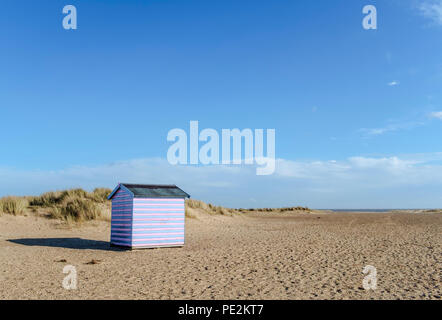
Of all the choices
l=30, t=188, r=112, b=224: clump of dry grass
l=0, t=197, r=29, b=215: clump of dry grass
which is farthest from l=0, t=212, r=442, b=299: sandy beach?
l=0, t=197, r=29, b=215: clump of dry grass

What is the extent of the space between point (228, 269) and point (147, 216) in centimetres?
556

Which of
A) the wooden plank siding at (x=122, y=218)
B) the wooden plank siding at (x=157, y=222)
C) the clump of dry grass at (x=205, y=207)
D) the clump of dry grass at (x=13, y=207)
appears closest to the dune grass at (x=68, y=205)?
the clump of dry grass at (x=13, y=207)

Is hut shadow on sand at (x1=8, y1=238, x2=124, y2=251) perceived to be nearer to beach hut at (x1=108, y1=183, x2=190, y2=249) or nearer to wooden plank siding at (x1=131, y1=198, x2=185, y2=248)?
beach hut at (x1=108, y1=183, x2=190, y2=249)

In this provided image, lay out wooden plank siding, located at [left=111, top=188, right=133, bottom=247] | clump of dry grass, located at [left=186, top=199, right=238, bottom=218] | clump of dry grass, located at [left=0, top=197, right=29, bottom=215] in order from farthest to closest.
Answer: clump of dry grass, located at [left=186, top=199, right=238, bottom=218] → clump of dry grass, located at [left=0, top=197, right=29, bottom=215] → wooden plank siding, located at [left=111, top=188, right=133, bottom=247]

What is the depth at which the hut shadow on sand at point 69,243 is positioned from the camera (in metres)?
16.5

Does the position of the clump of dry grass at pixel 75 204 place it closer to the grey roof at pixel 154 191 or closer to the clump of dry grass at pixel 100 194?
the clump of dry grass at pixel 100 194

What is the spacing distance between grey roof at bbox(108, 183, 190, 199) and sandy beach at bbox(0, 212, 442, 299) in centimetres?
221

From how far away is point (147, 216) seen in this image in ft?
51.0

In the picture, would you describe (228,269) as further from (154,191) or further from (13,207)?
(13,207)

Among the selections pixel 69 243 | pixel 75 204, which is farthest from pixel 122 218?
pixel 75 204

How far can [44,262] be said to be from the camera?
1255 centimetres

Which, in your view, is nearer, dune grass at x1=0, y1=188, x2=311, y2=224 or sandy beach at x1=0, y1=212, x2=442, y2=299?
sandy beach at x1=0, y1=212, x2=442, y2=299

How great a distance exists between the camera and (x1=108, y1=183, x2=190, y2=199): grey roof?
613 inches

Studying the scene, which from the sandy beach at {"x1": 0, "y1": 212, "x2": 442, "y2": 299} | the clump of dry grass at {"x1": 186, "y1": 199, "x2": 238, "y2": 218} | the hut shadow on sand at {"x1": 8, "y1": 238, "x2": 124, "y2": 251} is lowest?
the hut shadow on sand at {"x1": 8, "y1": 238, "x2": 124, "y2": 251}
